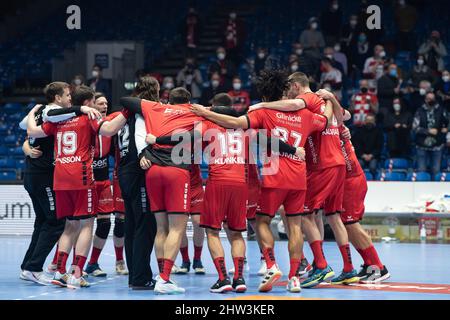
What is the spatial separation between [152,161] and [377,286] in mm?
3082

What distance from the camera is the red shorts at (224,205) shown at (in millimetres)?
9594

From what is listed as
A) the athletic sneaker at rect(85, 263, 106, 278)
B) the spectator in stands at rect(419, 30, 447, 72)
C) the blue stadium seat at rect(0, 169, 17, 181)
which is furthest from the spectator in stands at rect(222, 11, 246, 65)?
the athletic sneaker at rect(85, 263, 106, 278)

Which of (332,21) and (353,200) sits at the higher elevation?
(332,21)

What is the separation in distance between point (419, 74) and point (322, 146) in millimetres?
10475

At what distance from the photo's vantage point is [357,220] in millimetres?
10703

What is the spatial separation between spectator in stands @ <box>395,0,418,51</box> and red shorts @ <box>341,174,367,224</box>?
1238cm

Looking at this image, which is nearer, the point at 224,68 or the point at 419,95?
the point at 419,95

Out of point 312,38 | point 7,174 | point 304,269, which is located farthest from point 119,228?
point 312,38

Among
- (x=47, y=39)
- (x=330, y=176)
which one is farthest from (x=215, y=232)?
(x=47, y=39)

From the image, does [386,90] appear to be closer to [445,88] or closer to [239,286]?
[445,88]

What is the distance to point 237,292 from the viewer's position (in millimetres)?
9539

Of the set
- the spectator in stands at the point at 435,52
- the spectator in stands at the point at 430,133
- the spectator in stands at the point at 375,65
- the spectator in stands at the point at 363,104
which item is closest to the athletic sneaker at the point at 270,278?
the spectator in stands at the point at 430,133

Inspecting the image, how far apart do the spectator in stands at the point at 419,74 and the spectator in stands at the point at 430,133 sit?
977mm

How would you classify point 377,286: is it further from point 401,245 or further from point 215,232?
point 401,245
